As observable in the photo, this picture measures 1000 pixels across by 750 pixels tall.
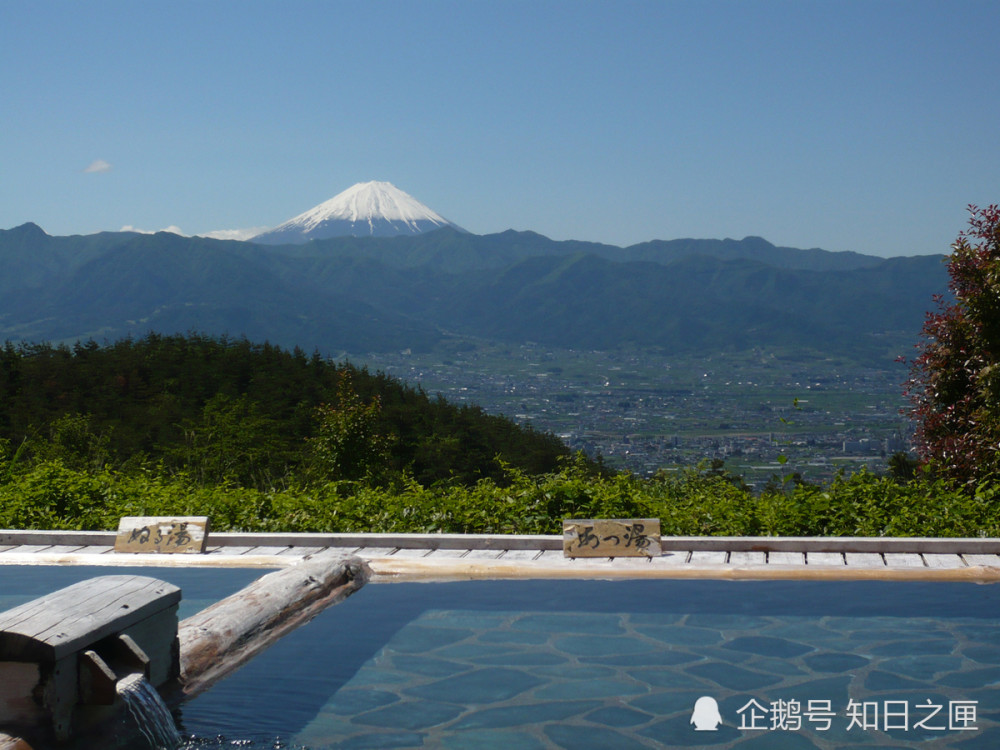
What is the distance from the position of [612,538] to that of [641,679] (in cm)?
192

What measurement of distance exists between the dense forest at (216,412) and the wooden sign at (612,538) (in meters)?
8.96

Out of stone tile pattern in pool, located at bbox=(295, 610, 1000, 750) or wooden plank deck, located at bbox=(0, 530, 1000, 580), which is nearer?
stone tile pattern in pool, located at bbox=(295, 610, 1000, 750)

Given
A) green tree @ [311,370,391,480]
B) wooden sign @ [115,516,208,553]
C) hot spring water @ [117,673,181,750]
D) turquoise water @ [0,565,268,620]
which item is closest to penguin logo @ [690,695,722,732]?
hot spring water @ [117,673,181,750]

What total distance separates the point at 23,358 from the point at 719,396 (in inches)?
3883

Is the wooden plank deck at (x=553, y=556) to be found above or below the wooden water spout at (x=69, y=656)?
below

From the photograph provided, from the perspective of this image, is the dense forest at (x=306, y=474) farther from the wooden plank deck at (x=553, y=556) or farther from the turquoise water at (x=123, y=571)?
the turquoise water at (x=123, y=571)

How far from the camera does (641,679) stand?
5414 mm

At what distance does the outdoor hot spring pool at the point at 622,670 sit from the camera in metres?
4.70

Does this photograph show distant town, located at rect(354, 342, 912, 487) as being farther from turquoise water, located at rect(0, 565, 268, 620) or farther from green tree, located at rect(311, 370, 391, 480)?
green tree, located at rect(311, 370, 391, 480)

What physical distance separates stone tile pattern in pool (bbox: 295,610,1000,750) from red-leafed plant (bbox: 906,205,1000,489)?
355 centimetres

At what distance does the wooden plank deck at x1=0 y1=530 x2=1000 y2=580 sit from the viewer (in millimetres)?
6676

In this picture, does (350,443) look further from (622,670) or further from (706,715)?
(706,715)

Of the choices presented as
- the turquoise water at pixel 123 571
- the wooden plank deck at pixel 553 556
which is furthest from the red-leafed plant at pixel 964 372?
the turquoise water at pixel 123 571

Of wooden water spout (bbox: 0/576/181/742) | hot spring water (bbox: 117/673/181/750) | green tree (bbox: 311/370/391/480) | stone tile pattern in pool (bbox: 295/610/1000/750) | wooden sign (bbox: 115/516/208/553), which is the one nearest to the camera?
wooden water spout (bbox: 0/576/181/742)
